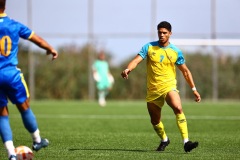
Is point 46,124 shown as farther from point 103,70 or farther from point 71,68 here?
point 71,68

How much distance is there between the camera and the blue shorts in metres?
7.64

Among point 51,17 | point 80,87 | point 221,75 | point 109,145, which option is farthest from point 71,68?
point 109,145

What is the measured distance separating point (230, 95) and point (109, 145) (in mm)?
21221

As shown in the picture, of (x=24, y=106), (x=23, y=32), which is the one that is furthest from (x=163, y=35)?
(x=24, y=106)

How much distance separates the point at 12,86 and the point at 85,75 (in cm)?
2480

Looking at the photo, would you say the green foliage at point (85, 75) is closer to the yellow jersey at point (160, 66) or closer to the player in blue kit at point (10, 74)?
the yellow jersey at point (160, 66)

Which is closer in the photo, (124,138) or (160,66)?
(160,66)

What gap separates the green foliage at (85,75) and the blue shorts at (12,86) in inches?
926

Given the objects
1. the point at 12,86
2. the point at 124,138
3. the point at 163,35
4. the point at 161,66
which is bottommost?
the point at 124,138

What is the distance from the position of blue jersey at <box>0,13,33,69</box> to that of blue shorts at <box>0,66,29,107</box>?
0.10m

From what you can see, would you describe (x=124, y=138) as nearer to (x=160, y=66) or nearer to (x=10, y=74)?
(x=160, y=66)

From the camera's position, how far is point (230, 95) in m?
31.0

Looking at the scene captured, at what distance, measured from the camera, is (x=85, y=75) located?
32.5 m

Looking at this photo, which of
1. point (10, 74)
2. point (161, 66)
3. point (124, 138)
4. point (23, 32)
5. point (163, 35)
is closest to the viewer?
point (10, 74)
